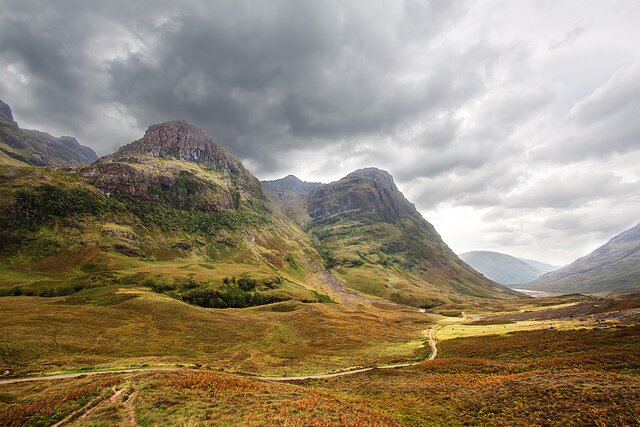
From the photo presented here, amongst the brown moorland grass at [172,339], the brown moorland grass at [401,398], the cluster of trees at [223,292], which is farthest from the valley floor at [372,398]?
the cluster of trees at [223,292]

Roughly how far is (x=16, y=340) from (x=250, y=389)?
176 ft

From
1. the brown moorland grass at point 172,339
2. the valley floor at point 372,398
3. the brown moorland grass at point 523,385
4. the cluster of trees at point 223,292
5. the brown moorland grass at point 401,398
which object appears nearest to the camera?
the brown moorland grass at point 523,385

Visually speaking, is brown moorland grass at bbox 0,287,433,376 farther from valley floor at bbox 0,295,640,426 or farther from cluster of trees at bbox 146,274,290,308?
cluster of trees at bbox 146,274,290,308

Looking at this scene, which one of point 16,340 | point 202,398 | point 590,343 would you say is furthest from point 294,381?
point 16,340

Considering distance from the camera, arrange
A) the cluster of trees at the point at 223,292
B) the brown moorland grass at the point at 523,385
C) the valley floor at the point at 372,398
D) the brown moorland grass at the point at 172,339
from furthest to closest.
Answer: the cluster of trees at the point at 223,292, the brown moorland grass at the point at 172,339, the valley floor at the point at 372,398, the brown moorland grass at the point at 523,385

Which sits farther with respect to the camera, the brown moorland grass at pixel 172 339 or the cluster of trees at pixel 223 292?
the cluster of trees at pixel 223 292

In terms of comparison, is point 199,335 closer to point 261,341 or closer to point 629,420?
point 261,341

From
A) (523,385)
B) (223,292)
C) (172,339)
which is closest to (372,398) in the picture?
(523,385)

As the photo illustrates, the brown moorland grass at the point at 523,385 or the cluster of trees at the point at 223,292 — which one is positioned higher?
the cluster of trees at the point at 223,292

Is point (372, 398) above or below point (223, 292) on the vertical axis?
below

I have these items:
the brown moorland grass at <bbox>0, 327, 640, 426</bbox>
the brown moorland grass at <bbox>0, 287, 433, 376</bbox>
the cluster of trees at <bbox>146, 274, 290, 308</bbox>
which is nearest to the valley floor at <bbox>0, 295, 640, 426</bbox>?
the brown moorland grass at <bbox>0, 327, 640, 426</bbox>

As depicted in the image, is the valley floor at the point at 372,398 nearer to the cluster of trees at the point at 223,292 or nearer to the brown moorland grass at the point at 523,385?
the brown moorland grass at the point at 523,385

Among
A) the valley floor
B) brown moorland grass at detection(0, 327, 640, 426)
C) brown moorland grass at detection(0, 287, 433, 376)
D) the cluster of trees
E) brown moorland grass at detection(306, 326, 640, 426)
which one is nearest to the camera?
brown moorland grass at detection(306, 326, 640, 426)

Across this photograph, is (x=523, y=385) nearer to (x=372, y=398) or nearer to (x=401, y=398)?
(x=401, y=398)
